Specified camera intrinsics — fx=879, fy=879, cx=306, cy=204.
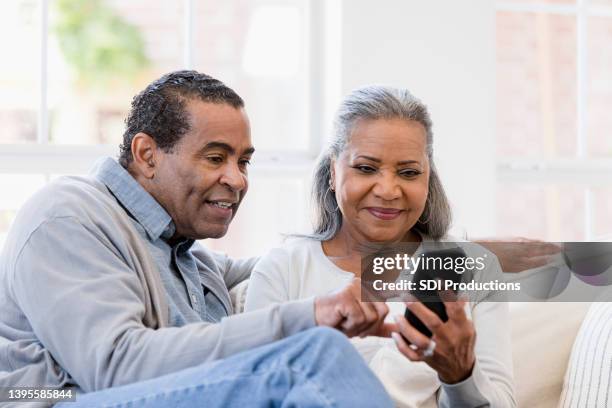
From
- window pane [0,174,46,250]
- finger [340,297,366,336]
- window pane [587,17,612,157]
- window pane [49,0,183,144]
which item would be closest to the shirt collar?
finger [340,297,366,336]

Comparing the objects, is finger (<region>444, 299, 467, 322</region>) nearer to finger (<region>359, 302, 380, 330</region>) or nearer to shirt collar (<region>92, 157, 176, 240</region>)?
finger (<region>359, 302, 380, 330</region>)

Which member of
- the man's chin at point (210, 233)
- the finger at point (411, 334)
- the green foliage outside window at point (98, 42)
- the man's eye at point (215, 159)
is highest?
the green foliage outside window at point (98, 42)

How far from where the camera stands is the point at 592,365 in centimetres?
203

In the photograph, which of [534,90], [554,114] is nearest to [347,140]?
[534,90]

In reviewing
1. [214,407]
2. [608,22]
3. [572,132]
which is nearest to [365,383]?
[214,407]

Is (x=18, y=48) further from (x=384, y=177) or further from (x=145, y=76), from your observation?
(x=384, y=177)

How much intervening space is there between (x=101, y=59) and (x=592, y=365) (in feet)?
8.05

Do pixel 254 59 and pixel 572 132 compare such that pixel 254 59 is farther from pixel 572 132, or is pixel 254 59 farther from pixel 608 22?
pixel 572 132

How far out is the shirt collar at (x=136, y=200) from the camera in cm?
196

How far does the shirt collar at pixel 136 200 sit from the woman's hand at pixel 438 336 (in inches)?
25.0

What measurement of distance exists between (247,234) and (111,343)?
196 cm

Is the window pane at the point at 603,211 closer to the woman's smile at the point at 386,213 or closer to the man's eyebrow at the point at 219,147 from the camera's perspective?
the woman's smile at the point at 386,213

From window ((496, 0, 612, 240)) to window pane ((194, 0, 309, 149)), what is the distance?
81cm

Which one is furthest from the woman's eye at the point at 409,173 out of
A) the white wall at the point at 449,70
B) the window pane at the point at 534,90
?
the window pane at the point at 534,90
